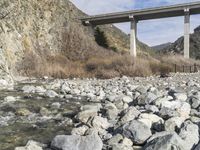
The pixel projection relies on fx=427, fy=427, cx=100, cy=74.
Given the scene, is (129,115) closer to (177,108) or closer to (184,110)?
(177,108)

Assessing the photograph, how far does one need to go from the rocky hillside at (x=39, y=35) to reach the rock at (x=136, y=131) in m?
19.8

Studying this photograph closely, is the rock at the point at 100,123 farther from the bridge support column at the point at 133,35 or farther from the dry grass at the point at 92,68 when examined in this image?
the bridge support column at the point at 133,35

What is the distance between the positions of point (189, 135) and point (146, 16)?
4750 cm

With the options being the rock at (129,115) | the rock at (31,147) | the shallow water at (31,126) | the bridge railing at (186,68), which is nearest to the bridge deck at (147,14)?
the bridge railing at (186,68)

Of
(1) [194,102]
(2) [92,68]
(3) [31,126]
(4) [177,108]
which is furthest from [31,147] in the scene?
(2) [92,68]

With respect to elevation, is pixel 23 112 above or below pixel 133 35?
Answer: below

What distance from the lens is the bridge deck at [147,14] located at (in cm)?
5053

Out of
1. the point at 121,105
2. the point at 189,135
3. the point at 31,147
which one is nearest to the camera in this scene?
the point at 189,135

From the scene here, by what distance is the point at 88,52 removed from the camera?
40.8 metres

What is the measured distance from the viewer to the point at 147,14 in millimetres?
53125

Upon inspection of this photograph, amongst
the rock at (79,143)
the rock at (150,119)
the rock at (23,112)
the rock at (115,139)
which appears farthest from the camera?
the rock at (23,112)

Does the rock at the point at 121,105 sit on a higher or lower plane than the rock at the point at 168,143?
lower

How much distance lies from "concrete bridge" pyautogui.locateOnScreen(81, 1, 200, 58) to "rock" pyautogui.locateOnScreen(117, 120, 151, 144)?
40593 mm

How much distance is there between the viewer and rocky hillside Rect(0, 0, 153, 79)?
3070 cm
